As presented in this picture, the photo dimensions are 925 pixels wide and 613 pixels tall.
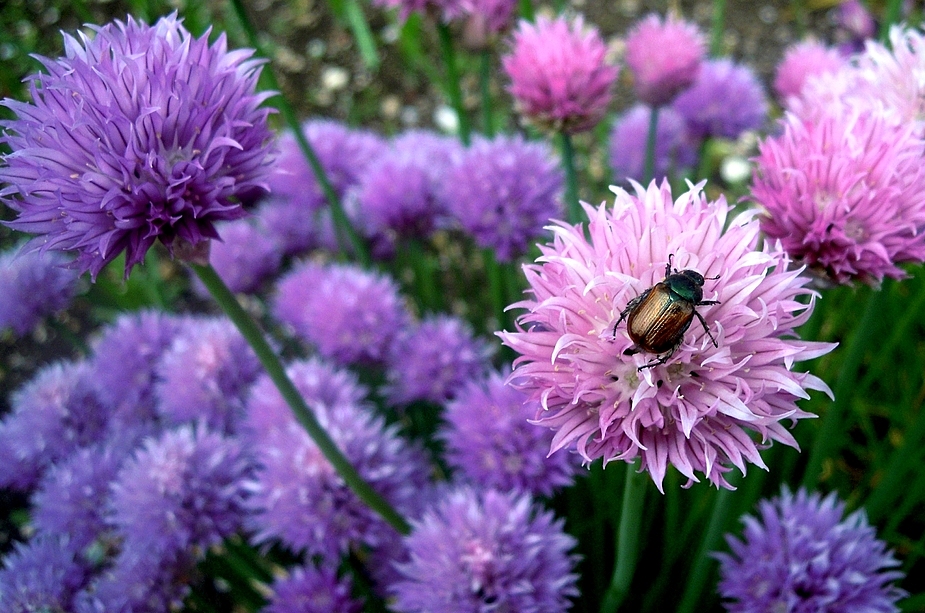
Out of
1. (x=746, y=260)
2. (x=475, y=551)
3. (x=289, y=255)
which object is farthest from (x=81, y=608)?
(x=746, y=260)

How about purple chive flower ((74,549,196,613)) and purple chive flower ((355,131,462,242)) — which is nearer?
purple chive flower ((74,549,196,613))

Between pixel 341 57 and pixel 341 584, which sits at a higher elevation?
pixel 341 57

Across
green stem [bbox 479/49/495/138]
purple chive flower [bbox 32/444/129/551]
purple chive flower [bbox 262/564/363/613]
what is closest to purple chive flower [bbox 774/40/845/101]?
green stem [bbox 479/49/495/138]

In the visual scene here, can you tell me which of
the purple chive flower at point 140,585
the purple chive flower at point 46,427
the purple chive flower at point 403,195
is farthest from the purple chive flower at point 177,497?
the purple chive flower at point 403,195

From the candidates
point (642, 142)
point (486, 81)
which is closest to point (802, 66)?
point (642, 142)

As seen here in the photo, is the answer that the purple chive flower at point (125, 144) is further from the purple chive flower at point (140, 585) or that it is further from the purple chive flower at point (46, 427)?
the purple chive flower at point (46, 427)

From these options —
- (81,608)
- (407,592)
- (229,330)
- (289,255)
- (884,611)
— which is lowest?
(884,611)

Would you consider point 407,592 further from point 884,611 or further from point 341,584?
point 884,611

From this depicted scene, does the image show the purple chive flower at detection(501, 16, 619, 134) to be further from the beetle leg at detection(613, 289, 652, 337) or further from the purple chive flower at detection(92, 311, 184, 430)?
the purple chive flower at detection(92, 311, 184, 430)
